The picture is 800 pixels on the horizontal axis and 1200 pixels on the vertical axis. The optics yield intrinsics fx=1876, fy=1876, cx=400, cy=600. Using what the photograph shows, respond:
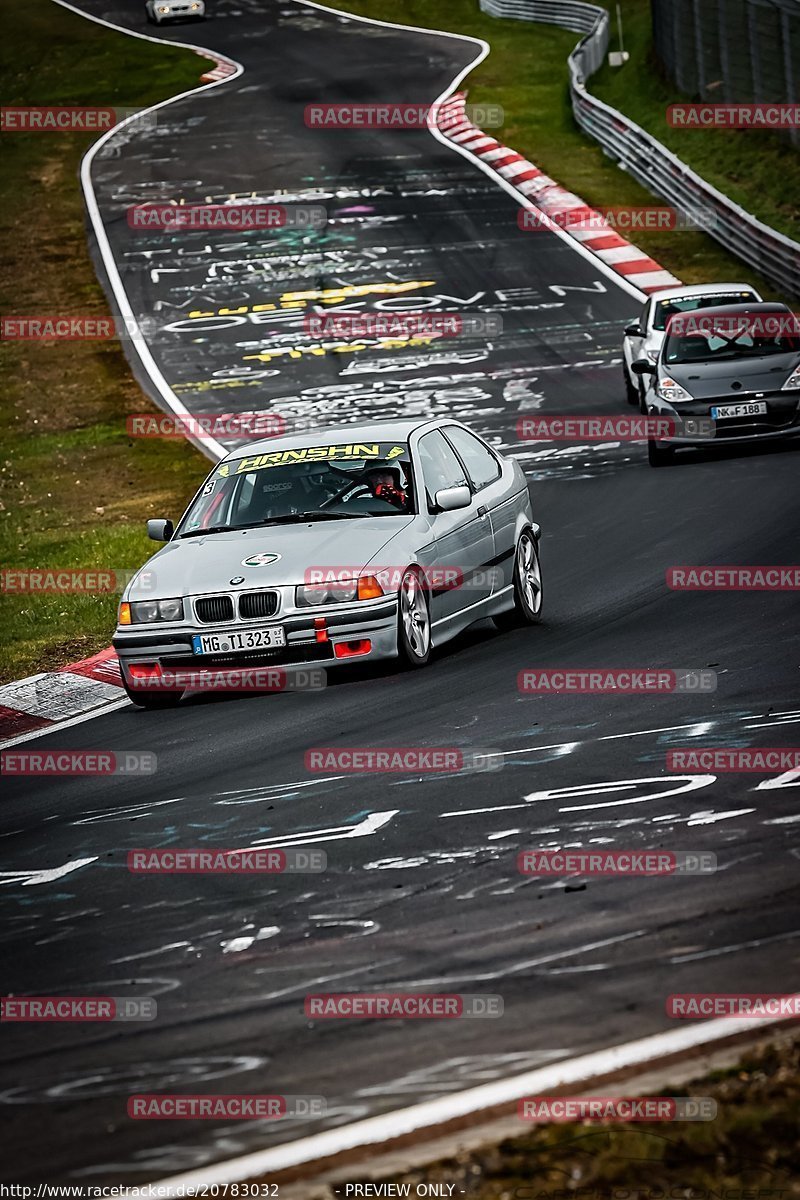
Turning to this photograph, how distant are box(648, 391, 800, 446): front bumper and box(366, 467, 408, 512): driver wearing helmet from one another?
7542 millimetres

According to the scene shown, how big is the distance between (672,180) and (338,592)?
23.1 metres

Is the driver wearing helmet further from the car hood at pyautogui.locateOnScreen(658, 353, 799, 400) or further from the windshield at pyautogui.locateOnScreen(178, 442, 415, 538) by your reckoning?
the car hood at pyautogui.locateOnScreen(658, 353, 799, 400)

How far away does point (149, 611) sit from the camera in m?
10.7

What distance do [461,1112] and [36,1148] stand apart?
1061 millimetres

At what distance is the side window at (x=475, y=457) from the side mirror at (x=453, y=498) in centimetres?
93

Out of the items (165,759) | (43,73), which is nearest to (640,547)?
(165,759)

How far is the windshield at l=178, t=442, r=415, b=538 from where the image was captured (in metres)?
11.4

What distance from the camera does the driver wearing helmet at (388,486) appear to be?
11430mm

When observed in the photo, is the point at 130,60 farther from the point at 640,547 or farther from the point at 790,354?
the point at 640,547

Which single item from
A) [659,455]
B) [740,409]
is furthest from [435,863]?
[740,409]

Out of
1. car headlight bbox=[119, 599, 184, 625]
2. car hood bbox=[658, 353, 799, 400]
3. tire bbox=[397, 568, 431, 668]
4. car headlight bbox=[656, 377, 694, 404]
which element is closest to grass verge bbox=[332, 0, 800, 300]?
car hood bbox=[658, 353, 799, 400]

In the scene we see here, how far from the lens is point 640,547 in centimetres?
1461

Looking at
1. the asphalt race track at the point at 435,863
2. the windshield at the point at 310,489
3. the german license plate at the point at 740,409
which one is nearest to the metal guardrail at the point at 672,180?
the german license plate at the point at 740,409

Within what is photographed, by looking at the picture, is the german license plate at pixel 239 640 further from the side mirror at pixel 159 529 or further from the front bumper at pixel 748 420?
the front bumper at pixel 748 420
